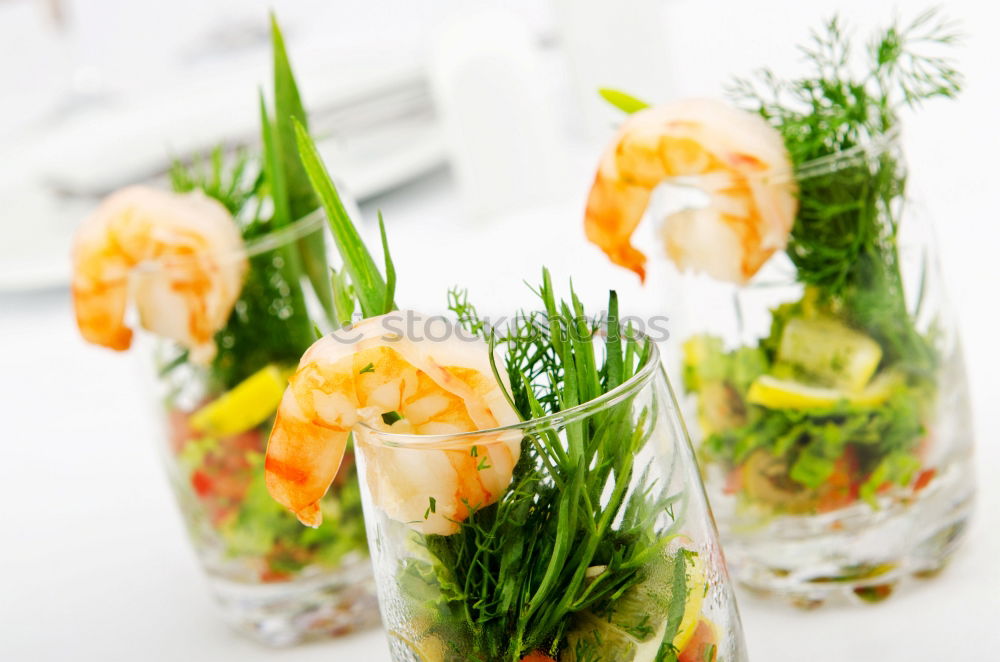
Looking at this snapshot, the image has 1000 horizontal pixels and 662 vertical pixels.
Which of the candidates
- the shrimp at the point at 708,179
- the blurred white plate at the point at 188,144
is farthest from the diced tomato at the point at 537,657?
the blurred white plate at the point at 188,144

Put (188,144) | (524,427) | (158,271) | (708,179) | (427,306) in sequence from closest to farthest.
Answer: (524,427) → (708,179) → (158,271) → (427,306) → (188,144)

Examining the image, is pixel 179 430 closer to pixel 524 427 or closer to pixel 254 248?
pixel 254 248

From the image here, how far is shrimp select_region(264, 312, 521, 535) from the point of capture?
374mm

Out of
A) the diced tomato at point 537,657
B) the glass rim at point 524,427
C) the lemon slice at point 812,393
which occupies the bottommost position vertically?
the diced tomato at point 537,657

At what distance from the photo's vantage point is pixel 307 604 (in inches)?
24.9

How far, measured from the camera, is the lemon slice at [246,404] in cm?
61

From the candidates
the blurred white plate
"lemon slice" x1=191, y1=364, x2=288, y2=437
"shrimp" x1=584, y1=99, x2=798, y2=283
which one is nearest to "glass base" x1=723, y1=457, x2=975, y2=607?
"shrimp" x1=584, y1=99, x2=798, y2=283

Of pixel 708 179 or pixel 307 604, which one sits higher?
pixel 708 179

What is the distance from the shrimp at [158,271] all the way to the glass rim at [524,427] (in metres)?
0.23

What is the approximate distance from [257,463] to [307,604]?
84 millimetres

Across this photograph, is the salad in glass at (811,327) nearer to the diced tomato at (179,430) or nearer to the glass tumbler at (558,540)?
the glass tumbler at (558,540)

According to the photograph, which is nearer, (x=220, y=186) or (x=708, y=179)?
(x=708, y=179)

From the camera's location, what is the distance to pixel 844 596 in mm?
549

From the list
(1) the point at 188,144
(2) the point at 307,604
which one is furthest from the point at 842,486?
(1) the point at 188,144
